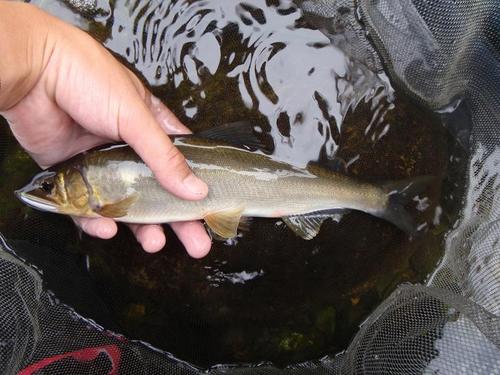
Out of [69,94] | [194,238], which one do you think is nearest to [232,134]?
[194,238]

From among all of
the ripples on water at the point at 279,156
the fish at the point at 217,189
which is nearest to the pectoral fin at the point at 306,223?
the fish at the point at 217,189

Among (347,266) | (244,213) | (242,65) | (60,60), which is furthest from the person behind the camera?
(347,266)

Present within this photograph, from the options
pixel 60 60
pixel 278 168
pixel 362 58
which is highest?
pixel 60 60

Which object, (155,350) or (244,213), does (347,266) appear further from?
(155,350)

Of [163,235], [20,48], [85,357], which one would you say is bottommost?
[85,357]

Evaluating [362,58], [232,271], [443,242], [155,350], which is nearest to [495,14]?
[362,58]

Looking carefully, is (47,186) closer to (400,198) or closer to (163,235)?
(163,235)

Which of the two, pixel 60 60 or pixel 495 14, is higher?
pixel 60 60
